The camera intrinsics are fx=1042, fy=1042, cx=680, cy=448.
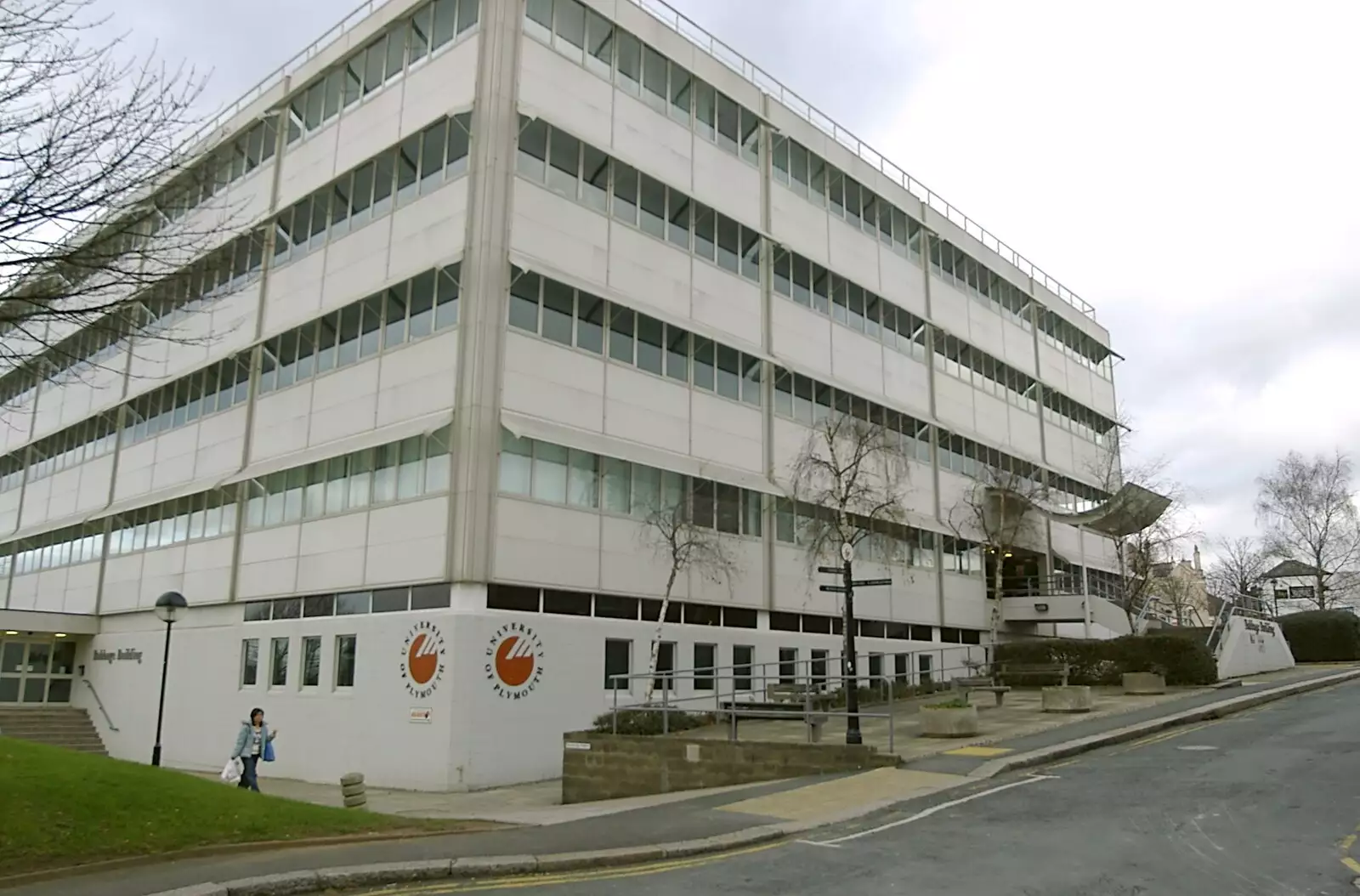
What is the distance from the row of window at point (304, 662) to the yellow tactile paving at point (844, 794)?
13.7 m

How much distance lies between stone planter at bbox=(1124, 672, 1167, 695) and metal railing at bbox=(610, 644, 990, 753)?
4374mm

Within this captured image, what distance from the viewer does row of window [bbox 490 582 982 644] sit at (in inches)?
942

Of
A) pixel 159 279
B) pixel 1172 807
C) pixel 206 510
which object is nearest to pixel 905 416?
pixel 206 510

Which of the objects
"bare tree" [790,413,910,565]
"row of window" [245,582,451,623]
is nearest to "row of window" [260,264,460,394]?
"row of window" [245,582,451,623]

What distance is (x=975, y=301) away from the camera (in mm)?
44250

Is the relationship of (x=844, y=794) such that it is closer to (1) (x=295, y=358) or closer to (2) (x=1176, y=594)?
(1) (x=295, y=358)

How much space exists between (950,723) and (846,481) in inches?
485

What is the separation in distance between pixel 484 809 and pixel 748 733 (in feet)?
20.8

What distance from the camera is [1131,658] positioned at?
31078 mm

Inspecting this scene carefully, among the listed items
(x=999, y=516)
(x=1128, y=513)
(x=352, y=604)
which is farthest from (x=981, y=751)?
(x=1128, y=513)

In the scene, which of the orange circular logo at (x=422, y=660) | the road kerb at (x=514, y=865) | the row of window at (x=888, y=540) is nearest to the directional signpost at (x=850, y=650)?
the road kerb at (x=514, y=865)

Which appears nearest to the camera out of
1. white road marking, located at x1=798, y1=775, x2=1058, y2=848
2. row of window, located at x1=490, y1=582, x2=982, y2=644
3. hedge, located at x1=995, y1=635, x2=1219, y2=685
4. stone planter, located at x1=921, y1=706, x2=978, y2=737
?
white road marking, located at x1=798, y1=775, x2=1058, y2=848

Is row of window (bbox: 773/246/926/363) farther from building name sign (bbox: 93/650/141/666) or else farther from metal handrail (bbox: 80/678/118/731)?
metal handrail (bbox: 80/678/118/731)

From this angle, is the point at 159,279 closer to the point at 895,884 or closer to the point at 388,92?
the point at 895,884
